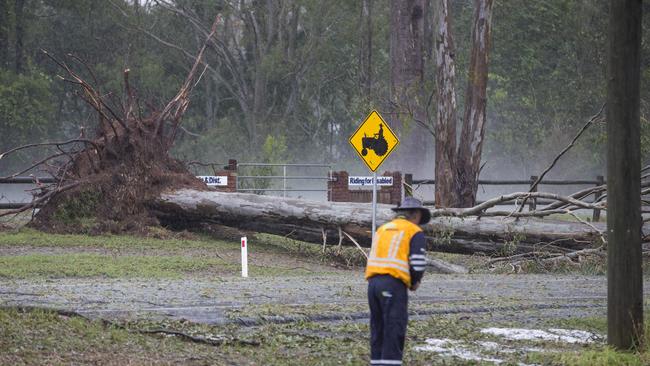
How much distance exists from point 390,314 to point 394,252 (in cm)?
49

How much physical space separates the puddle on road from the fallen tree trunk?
8.94 metres

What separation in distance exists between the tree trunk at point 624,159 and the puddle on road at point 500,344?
1.01 meters

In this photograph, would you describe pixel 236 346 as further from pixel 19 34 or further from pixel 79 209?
pixel 19 34

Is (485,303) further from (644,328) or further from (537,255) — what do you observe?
(537,255)

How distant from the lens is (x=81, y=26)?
181 ft

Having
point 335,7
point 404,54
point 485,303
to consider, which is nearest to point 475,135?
point 404,54

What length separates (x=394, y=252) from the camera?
8.48 m

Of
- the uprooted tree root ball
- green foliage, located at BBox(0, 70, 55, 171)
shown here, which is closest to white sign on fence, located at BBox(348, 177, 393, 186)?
the uprooted tree root ball

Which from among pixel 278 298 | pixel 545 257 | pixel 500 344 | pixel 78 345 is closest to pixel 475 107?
pixel 545 257

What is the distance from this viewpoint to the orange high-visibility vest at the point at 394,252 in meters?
8.47

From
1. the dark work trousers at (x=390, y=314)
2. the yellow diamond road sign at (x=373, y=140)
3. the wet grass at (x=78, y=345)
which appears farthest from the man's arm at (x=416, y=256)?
the yellow diamond road sign at (x=373, y=140)

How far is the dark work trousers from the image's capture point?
8.42 m

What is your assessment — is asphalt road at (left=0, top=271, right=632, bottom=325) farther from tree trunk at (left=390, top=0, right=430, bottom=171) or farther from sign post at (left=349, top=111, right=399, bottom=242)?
tree trunk at (left=390, top=0, right=430, bottom=171)

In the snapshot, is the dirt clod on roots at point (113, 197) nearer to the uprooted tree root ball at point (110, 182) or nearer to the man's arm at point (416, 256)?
the uprooted tree root ball at point (110, 182)
